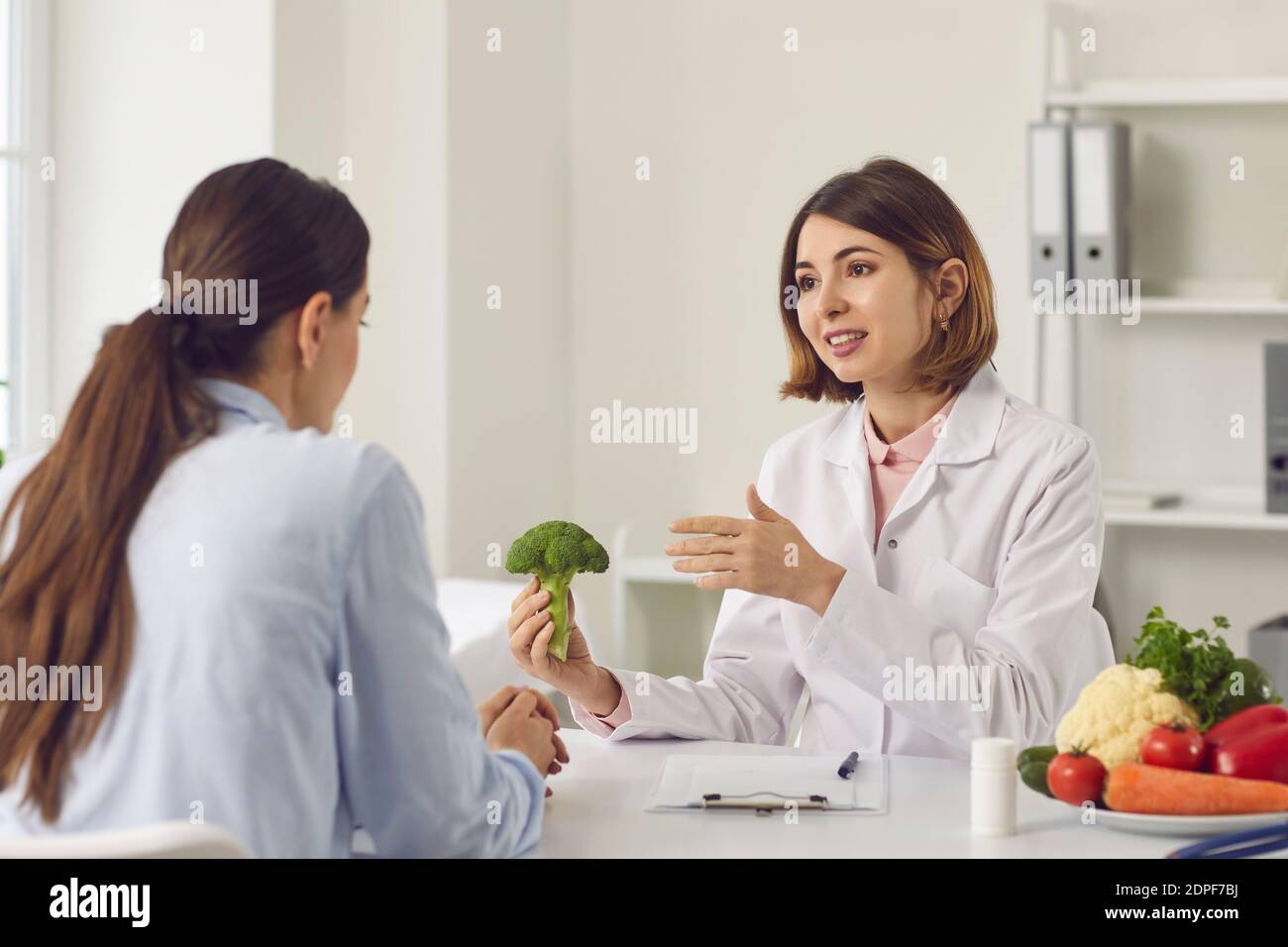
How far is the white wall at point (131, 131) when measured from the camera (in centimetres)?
339

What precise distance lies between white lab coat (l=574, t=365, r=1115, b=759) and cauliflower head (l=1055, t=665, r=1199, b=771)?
0.28 meters

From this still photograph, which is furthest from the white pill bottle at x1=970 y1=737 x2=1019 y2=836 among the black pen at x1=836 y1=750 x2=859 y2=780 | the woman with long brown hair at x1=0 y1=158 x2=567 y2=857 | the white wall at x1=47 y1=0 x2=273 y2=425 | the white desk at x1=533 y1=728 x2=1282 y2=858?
the white wall at x1=47 y1=0 x2=273 y2=425

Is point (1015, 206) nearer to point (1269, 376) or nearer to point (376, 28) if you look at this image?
point (1269, 376)

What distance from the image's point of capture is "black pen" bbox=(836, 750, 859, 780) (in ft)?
4.96

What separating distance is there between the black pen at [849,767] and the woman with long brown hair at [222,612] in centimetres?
45

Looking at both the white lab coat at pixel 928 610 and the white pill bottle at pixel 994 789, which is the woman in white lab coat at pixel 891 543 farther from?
the white pill bottle at pixel 994 789

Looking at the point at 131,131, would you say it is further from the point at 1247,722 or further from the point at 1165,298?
the point at 1247,722

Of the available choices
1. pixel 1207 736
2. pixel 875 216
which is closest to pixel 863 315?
pixel 875 216

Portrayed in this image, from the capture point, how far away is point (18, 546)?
3.74ft
